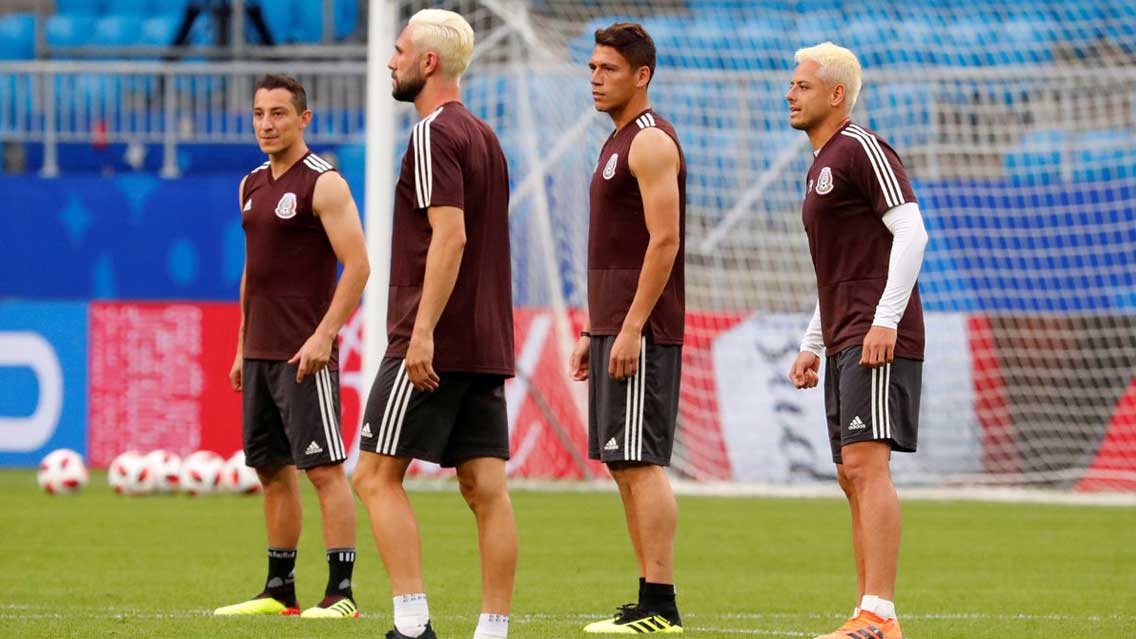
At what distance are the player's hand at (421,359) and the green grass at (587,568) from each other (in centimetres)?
122

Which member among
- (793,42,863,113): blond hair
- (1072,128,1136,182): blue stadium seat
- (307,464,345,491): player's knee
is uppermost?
(1072,128,1136,182): blue stadium seat

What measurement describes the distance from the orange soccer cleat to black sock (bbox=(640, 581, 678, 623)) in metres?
0.92

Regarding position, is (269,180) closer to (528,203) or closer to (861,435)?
(861,435)

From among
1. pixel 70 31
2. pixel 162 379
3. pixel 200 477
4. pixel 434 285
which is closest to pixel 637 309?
pixel 434 285

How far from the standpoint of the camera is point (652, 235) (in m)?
6.63

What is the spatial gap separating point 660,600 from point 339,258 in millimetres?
1920

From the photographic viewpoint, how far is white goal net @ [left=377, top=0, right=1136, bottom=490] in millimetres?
14852

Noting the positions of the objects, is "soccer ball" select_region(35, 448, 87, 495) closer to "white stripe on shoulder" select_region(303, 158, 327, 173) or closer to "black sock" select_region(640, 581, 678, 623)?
"white stripe on shoulder" select_region(303, 158, 327, 173)

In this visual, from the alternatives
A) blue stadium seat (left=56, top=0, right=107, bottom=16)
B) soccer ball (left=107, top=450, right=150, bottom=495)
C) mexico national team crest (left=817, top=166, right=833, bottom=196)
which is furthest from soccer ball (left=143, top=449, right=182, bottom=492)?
blue stadium seat (left=56, top=0, right=107, bottom=16)

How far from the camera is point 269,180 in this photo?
747cm

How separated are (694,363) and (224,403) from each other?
433 cm

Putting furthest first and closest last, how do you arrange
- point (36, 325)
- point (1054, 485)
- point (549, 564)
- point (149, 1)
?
1. point (149, 1)
2. point (36, 325)
3. point (1054, 485)
4. point (549, 564)

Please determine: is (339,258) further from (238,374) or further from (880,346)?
(880,346)

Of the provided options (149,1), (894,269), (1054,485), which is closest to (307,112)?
(894,269)
